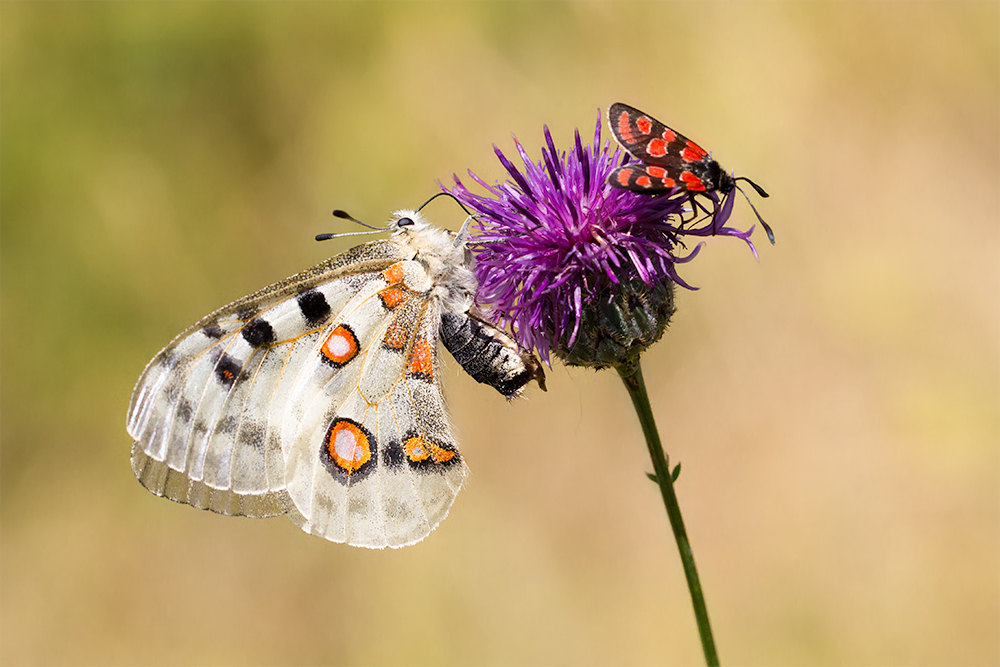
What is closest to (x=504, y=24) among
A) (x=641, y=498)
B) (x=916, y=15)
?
(x=916, y=15)

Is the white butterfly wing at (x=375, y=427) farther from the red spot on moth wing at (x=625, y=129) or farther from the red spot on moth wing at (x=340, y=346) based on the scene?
the red spot on moth wing at (x=625, y=129)

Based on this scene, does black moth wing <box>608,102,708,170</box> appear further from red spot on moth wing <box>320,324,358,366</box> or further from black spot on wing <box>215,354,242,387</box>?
black spot on wing <box>215,354,242,387</box>

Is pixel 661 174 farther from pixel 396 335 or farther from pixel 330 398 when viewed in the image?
pixel 330 398

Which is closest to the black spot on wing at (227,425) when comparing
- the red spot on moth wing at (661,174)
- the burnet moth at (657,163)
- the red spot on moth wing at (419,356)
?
the red spot on moth wing at (419,356)

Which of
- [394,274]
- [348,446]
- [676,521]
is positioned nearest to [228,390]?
[348,446]

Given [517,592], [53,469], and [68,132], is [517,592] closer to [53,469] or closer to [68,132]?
[53,469]
